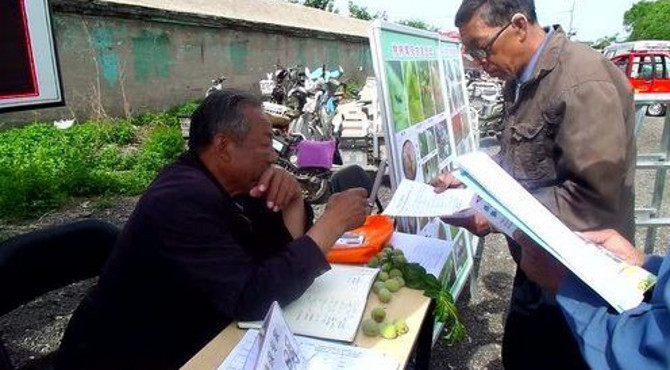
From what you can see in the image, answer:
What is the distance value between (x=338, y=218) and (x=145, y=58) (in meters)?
9.60

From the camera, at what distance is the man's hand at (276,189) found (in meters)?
1.81

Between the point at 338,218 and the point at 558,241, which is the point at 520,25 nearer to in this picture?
the point at 338,218

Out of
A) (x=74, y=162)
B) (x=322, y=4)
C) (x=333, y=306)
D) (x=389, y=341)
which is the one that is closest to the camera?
(x=389, y=341)

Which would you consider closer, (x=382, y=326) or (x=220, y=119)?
(x=382, y=326)

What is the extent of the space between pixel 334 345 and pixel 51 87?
215cm

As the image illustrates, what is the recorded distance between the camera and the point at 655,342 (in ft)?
2.69

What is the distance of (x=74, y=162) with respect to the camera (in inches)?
243

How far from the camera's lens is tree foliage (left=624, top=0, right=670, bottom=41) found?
38728 millimetres

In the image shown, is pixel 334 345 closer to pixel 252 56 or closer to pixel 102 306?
pixel 102 306

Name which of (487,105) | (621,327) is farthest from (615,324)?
(487,105)

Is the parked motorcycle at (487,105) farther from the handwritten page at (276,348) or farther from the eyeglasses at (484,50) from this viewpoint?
the handwritten page at (276,348)

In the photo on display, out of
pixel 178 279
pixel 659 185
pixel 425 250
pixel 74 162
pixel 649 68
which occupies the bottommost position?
pixel 74 162

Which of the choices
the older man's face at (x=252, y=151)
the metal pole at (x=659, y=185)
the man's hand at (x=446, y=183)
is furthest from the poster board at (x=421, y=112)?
the metal pole at (x=659, y=185)

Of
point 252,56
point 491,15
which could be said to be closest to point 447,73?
point 491,15
